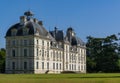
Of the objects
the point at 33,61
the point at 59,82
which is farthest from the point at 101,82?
the point at 33,61

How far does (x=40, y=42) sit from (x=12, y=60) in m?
7.59

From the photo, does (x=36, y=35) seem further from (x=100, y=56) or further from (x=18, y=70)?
(x=100, y=56)

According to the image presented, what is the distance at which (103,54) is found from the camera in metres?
105

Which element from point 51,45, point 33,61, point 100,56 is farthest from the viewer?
point 100,56

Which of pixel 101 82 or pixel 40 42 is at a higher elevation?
pixel 40 42

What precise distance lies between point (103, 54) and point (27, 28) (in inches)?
1125

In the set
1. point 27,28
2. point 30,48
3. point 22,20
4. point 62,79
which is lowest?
point 62,79

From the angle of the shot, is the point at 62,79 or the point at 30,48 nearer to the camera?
the point at 62,79

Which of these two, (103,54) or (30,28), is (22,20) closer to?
(30,28)

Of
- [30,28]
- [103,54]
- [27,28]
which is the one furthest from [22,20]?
[103,54]

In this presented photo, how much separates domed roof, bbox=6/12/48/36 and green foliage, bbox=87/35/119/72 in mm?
21624

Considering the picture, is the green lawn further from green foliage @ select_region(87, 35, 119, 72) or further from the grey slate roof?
green foliage @ select_region(87, 35, 119, 72)

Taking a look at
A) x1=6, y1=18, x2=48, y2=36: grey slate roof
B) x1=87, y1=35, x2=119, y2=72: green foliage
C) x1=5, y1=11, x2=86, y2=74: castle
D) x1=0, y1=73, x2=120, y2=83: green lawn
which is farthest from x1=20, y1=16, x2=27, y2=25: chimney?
x1=0, y1=73, x2=120, y2=83: green lawn

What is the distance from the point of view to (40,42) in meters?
86.6
